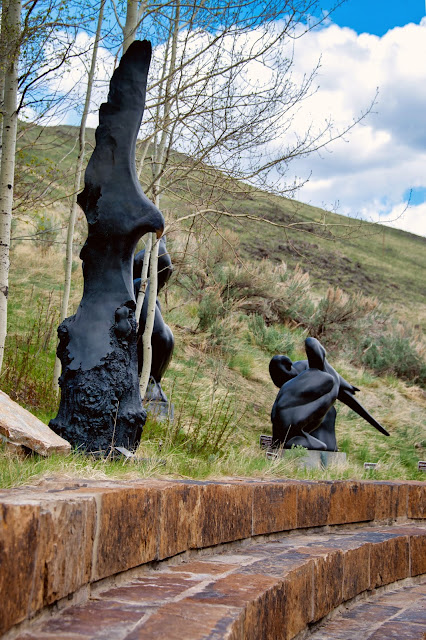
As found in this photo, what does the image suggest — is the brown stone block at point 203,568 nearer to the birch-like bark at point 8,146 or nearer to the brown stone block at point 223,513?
the brown stone block at point 223,513

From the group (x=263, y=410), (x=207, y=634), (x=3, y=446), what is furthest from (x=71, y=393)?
(x=263, y=410)

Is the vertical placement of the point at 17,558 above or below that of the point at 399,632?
above

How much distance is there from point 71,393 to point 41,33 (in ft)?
12.5

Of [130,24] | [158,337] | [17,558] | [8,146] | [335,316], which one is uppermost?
[130,24]

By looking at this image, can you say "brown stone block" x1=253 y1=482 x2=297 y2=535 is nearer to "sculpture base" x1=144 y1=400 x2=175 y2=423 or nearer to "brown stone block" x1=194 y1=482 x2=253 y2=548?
"brown stone block" x1=194 y1=482 x2=253 y2=548

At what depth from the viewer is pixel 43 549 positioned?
1788 millimetres

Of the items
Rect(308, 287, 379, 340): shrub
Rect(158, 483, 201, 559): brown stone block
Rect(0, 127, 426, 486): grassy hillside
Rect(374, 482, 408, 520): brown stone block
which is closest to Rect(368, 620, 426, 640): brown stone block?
Rect(158, 483, 201, 559): brown stone block

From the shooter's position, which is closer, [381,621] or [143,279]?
[381,621]

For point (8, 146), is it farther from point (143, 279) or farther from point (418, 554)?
point (418, 554)

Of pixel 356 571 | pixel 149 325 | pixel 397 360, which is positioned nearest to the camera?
pixel 356 571

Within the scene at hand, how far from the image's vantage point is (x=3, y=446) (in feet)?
11.2

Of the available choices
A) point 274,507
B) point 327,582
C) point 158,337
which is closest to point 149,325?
point 158,337

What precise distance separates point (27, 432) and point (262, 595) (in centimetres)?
156

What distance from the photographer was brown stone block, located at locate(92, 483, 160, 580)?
7.27 feet
